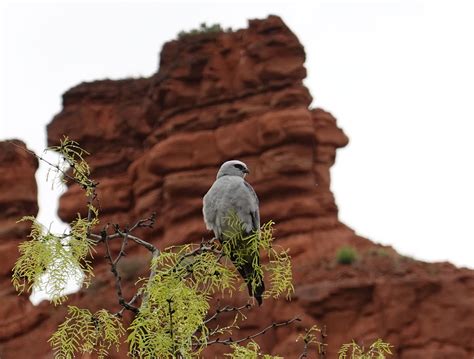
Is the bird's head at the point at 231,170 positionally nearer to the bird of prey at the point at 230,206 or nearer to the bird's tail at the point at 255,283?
the bird of prey at the point at 230,206

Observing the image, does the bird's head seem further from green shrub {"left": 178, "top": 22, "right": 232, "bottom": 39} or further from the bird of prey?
green shrub {"left": 178, "top": 22, "right": 232, "bottom": 39}

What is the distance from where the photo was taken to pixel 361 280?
83.5ft

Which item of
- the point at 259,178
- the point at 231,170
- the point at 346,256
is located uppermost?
the point at 259,178

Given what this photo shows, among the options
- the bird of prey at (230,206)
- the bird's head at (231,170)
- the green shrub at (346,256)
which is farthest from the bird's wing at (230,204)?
the green shrub at (346,256)

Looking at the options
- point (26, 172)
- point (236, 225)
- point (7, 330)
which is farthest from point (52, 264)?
point (26, 172)

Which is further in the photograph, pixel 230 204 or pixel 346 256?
pixel 346 256

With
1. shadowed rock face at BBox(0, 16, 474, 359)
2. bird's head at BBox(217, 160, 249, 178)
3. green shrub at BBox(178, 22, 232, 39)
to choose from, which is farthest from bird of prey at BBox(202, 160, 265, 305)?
green shrub at BBox(178, 22, 232, 39)

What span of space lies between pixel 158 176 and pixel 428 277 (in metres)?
11.5

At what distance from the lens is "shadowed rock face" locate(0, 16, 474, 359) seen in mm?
25047

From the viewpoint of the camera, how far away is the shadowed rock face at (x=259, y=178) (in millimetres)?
25047

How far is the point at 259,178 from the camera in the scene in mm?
29578

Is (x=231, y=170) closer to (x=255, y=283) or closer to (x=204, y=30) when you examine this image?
(x=255, y=283)

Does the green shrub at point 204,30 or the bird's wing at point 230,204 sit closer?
the bird's wing at point 230,204

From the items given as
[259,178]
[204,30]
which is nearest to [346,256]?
[259,178]
